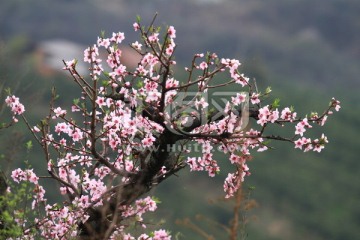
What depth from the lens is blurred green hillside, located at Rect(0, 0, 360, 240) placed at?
42375 millimetres

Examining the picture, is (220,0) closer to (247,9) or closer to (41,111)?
(247,9)

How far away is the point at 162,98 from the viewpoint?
5.89 meters

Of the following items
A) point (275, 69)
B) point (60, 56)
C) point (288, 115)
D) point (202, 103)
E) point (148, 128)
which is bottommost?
point (288, 115)

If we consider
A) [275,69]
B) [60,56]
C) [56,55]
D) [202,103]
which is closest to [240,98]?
[202,103]

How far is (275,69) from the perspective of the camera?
78.8 m

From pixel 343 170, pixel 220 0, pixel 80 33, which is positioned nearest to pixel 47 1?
pixel 80 33

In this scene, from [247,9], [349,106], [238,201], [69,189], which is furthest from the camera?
[247,9]

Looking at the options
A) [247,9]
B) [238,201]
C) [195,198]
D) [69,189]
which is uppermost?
[247,9]

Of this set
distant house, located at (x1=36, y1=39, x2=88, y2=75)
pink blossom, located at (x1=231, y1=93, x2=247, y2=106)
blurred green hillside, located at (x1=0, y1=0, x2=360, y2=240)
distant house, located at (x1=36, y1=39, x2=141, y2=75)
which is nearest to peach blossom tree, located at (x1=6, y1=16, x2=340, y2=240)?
pink blossom, located at (x1=231, y1=93, x2=247, y2=106)

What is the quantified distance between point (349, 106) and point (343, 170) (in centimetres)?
1022

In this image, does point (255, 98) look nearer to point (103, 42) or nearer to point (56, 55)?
point (103, 42)

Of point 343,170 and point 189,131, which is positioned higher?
point 343,170

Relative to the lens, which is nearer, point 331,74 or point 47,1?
point 331,74

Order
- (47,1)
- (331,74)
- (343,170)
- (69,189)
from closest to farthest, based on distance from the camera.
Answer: (69,189), (343,170), (331,74), (47,1)
